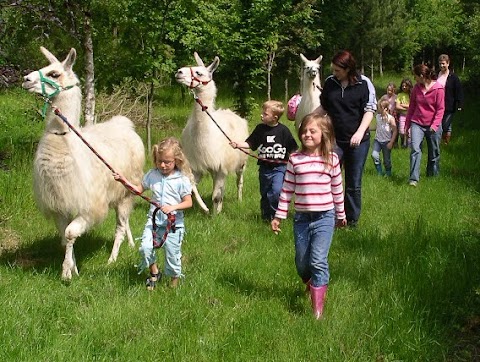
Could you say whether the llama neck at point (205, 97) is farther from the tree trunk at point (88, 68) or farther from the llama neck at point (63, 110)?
the llama neck at point (63, 110)

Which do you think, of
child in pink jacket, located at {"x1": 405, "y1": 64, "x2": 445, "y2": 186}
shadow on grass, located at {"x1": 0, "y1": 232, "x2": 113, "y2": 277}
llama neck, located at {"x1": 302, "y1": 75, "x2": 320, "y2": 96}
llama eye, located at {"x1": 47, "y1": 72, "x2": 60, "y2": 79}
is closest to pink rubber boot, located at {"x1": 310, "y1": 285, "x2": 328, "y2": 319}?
shadow on grass, located at {"x1": 0, "y1": 232, "x2": 113, "y2": 277}

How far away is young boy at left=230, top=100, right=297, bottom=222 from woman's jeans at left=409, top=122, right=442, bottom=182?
3134mm

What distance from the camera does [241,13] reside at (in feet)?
50.6

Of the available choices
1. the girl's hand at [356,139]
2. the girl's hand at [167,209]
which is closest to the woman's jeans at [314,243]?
the girl's hand at [167,209]

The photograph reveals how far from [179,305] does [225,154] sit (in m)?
3.66

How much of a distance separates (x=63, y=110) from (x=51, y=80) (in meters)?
0.26

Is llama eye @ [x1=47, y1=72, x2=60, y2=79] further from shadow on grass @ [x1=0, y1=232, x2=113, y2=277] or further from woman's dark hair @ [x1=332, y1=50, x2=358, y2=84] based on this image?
woman's dark hair @ [x1=332, y1=50, x2=358, y2=84]

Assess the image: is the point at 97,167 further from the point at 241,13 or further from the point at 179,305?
the point at 241,13

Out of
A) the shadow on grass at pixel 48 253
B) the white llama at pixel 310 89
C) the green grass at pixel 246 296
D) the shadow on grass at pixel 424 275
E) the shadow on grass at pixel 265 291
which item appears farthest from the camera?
the white llama at pixel 310 89

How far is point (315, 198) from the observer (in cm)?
395

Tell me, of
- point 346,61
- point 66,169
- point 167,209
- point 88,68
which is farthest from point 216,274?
point 88,68

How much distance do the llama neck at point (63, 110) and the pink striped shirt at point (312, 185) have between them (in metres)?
1.98

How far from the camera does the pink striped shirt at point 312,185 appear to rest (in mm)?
3957

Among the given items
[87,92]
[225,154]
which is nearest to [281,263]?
[225,154]
